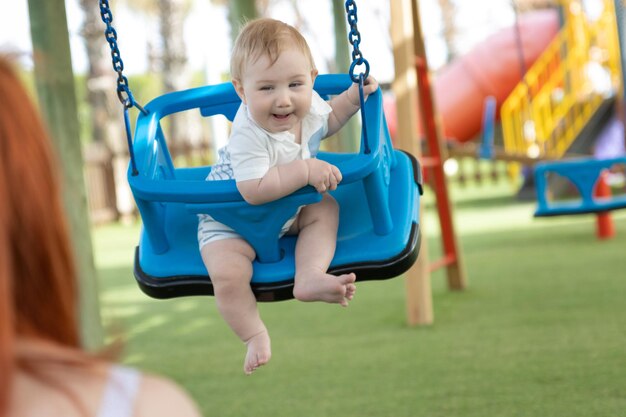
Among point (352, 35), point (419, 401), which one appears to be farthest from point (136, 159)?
point (419, 401)

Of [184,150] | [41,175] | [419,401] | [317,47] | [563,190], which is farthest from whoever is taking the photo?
[317,47]

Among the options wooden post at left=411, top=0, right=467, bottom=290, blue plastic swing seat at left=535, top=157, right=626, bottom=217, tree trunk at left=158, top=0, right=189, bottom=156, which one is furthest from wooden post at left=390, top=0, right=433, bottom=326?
tree trunk at left=158, top=0, right=189, bottom=156

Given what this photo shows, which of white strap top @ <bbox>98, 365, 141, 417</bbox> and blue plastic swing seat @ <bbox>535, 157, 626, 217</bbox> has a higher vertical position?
white strap top @ <bbox>98, 365, 141, 417</bbox>

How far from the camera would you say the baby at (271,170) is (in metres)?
2.53

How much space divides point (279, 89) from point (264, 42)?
5.1 inches

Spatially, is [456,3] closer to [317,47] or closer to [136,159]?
[317,47]

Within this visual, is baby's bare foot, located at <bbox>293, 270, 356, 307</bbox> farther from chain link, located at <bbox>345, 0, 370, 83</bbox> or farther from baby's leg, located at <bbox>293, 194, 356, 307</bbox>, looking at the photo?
chain link, located at <bbox>345, 0, 370, 83</bbox>

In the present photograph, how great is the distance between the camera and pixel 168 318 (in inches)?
255

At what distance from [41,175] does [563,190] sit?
11.2 m

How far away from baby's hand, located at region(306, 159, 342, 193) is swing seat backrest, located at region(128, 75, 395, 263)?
31 mm

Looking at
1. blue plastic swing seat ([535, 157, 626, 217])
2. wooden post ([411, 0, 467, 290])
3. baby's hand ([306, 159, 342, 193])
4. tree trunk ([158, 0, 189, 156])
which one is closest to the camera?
baby's hand ([306, 159, 342, 193])

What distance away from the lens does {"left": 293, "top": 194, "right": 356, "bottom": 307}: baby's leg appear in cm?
253

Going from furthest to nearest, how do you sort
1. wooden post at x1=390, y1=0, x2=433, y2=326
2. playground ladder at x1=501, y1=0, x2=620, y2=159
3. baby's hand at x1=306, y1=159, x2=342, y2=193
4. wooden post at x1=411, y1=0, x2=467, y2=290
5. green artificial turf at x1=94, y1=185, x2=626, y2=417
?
1. playground ladder at x1=501, y1=0, x2=620, y2=159
2. wooden post at x1=411, y1=0, x2=467, y2=290
3. wooden post at x1=390, y1=0, x2=433, y2=326
4. green artificial turf at x1=94, y1=185, x2=626, y2=417
5. baby's hand at x1=306, y1=159, x2=342, y2=193

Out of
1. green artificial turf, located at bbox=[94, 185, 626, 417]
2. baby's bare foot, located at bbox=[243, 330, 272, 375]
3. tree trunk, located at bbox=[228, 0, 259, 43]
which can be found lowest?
green artificial turf, located at bbox=[94, 185, 626, 417]
